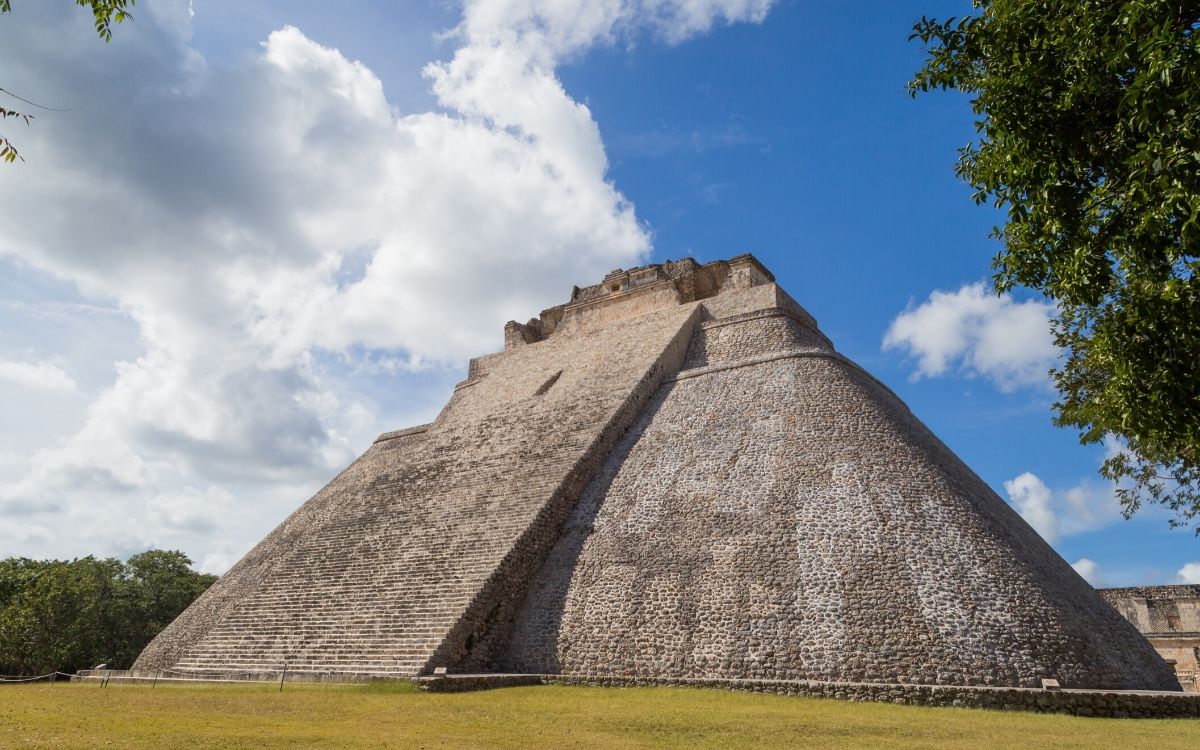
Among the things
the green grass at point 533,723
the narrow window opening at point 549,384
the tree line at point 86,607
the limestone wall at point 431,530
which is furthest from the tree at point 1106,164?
the tree line at point 86,607

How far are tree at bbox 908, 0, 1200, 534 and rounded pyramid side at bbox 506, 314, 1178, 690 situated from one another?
148 inches

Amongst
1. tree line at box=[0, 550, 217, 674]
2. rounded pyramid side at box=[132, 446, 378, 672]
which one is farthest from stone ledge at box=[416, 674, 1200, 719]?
tree line at box=[0, 550, 217, 674]

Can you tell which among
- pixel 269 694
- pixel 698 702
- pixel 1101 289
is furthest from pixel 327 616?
pixel 1101 289

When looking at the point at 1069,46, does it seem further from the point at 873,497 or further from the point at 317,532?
the point at 317,532

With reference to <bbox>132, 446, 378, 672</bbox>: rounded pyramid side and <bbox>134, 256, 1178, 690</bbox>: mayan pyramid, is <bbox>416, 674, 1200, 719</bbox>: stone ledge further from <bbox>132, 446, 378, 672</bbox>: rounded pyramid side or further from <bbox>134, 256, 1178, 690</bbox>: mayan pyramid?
<bbox>132, 446, 378, 672</bbox>: rounded pyramid side

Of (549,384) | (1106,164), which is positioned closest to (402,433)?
(549,384)

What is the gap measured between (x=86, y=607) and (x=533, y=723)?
20774 mm

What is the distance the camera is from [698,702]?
879 cm

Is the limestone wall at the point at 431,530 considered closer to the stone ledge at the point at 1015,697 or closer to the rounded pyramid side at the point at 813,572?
the rounded pyramid side at the point at 813,572

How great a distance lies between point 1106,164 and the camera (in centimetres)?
599

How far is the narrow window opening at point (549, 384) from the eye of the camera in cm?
1874

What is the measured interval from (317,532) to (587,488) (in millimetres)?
6127

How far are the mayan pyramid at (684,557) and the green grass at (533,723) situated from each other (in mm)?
922

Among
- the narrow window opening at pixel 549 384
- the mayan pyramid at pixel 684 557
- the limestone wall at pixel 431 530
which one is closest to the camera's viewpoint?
the mayan pyramid at pixel 684 557
